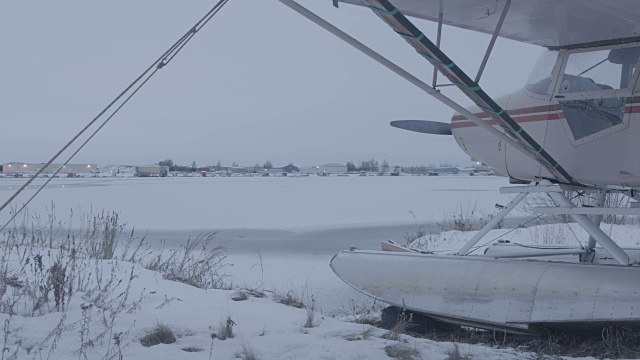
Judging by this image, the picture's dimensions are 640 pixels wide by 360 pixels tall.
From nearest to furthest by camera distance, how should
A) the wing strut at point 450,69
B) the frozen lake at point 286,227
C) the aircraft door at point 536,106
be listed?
the wing strut at point 450,69 → the aircraft door at point 536,106 → the frozen lake at point 286,227

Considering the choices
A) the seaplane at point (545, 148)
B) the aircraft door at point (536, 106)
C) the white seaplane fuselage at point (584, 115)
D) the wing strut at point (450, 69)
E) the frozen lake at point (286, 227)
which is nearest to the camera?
the wing strut at point (450, 69)

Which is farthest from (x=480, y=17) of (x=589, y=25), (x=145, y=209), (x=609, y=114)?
(x=145, y=209)

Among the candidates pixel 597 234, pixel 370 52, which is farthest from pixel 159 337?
pixel 597 234

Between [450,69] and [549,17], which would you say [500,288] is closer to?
[450,69]

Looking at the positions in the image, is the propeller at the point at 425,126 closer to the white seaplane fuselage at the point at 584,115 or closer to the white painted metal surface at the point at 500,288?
the white seaplane fuselage at the point at 584,115

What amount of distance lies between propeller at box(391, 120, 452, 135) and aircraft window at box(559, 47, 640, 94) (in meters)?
1.82

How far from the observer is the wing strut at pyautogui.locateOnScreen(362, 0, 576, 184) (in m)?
4.04

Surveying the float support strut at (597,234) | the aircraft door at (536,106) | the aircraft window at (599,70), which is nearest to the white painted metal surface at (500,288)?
the float support strut at (597,234)

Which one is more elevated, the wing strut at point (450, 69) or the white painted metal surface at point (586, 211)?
the wing strut at point (450, 69)

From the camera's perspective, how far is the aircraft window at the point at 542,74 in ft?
19.6

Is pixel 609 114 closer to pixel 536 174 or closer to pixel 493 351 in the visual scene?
pixel 536 174

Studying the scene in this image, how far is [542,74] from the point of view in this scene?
6.05 meters

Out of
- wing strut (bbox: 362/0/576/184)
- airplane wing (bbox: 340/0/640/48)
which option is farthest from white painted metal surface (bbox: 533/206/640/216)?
airplane wing (bbox: 340/0/640/48)

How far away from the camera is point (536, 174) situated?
616cm
